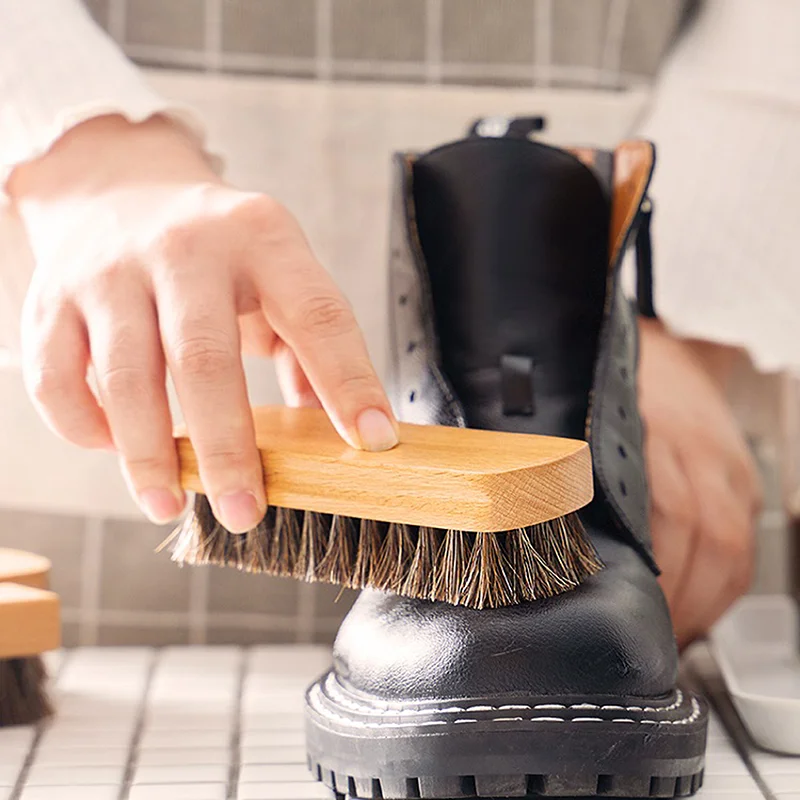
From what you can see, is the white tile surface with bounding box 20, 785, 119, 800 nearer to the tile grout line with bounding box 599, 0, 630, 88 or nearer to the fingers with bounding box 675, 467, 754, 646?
the fingers with bounding box 675, 467, 754, 646

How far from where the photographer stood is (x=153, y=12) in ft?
2.78

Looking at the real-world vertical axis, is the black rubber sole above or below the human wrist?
below

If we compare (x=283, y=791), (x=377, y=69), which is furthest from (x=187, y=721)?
(x=377, y=69)

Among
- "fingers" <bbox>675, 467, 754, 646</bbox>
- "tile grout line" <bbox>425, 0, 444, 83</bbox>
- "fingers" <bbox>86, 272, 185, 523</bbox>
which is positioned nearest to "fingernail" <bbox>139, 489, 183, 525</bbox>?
"fingers" <bbox>86, 272, 185, 523</bbox>

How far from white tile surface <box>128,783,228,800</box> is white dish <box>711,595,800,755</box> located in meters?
0.27

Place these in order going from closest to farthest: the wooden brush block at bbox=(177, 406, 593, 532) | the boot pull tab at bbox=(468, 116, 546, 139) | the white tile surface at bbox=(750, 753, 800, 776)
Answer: the wooden brush block at bbox=(177, 406, 593, 532) → the white tile surface at bbox=(750, 753, 800, 776) → the boot pull tab at bbox=(468, 116, 546, 139)

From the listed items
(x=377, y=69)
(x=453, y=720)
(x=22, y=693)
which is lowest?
(x=22, y=693)

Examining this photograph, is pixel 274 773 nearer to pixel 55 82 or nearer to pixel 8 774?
pixel 8 774

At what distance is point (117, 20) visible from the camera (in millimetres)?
843

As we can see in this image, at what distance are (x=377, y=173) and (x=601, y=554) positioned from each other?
42 cm

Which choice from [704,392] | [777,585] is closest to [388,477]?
[704,392]

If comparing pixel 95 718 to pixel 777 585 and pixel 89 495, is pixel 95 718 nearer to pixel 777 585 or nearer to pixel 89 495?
pixel 89 495

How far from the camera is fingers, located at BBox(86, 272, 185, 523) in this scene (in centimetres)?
52

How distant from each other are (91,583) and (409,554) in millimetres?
468
